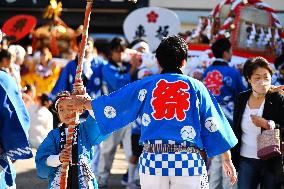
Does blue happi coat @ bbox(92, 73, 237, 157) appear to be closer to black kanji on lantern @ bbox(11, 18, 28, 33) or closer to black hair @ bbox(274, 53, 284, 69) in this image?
black hair @ bbox(274, 53, 284, 69)

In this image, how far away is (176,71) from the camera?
13.8ft

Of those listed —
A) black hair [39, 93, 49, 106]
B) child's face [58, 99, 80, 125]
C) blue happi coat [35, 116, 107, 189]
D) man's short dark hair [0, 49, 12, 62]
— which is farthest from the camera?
black hair [39, 93, 49, 106]

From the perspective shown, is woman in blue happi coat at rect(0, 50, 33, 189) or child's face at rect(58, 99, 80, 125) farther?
woman in blue happi coat at rect(0, 50, 33, 189)

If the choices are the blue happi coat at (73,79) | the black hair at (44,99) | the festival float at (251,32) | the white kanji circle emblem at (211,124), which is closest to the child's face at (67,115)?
the white kanji circle emblem at (211,124)

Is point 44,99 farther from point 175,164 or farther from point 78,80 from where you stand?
point 175,164

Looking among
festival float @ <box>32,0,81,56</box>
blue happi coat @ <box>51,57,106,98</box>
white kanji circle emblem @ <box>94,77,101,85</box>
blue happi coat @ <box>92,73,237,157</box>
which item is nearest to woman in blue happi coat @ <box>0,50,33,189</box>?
blue happi coat @ <box>92,73,237,157</box>

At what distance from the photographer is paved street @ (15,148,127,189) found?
7.96m

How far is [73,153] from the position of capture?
4.59m

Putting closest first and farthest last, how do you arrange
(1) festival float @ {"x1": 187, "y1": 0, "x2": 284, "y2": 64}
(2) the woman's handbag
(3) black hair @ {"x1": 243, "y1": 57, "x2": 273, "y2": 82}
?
(2) the woman's handbag < (3) black hair @ {"x1": 243, "y1": 57, "x2": 273, "y2": 82} < (1) festival float @ {"x1": 187, "y1": 0, "x2": 284, "y2": 64}

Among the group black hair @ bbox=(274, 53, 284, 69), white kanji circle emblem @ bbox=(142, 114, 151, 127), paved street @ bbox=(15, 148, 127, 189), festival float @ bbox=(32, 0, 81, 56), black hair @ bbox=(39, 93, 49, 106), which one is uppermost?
white kanji circle emblem @ bbox=(142, 114, 151, 127)

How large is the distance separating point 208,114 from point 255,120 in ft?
3.89

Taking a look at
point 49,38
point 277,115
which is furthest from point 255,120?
point 49,38

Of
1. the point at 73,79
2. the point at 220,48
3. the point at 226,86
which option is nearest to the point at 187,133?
the point at 226,86

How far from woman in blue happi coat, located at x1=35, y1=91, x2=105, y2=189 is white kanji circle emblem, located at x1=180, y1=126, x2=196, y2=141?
761 millimetres
